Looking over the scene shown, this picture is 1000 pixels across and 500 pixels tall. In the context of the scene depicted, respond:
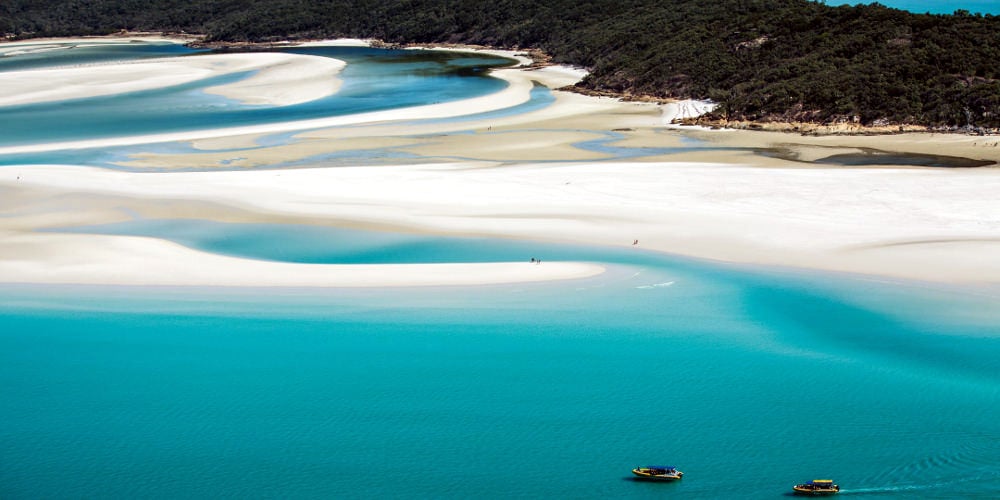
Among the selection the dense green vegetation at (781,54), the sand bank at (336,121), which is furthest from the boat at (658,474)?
the sand bank at (336,121)

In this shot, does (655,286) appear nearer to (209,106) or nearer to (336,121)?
(336,121)

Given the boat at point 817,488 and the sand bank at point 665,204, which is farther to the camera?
the sand bank at point 665,204

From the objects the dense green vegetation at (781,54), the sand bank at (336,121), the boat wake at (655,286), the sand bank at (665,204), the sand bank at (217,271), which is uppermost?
the dense green vegetation at (781,54)

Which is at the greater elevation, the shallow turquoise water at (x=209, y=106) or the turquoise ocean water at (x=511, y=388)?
the shallow turquoise water at (x=209, y=106)

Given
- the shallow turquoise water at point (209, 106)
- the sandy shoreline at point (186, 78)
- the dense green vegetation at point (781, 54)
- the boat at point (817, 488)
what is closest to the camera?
the boat at point (817, 488)

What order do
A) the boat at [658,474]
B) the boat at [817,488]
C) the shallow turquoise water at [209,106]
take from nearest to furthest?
the boat at [817,488]
the boat at [658,474]
the shallow turquoise water at [209,106]

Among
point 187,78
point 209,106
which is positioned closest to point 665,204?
point 209,106

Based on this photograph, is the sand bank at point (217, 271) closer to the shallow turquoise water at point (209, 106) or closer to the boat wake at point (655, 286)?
the boat wake at point (655, 286)
